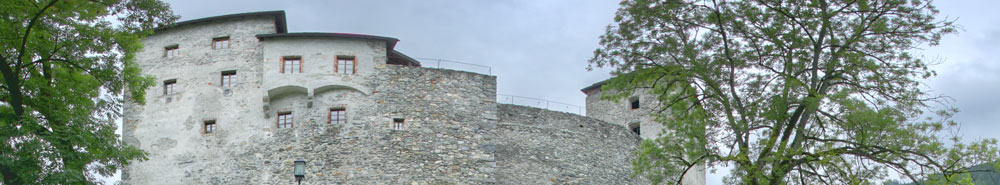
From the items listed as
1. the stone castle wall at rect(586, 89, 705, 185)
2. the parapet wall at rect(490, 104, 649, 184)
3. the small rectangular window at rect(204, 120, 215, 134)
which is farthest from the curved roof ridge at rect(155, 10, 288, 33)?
the stone castle wall at rect(586, 89, 705, 185)

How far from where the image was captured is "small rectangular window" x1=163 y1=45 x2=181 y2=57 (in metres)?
34.2

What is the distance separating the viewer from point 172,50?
3428 centimetres

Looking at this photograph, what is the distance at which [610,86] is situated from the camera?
2530cm

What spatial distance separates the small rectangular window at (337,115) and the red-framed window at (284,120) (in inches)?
50.8

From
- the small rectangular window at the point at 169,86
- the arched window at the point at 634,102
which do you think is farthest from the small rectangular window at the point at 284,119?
the arched window at the point at 634,102

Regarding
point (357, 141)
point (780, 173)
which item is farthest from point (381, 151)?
point (780, 173)

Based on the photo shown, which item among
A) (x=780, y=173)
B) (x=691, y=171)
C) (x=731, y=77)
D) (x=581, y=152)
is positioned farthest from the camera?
(x=691, y=171)

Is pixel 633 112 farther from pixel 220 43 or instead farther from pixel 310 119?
pixel 220 43

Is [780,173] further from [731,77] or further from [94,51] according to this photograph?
[94,51]

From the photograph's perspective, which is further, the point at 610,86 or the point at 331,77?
the point at 331,77

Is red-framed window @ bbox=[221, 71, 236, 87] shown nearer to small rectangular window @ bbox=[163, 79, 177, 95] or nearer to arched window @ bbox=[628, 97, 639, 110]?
small rectangular window @ bbox=[163, 79, 177, 95]

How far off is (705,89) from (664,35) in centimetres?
163

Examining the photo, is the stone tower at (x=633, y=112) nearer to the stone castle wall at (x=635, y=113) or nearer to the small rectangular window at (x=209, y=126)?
the stone castle wall at (x=635, y=113)

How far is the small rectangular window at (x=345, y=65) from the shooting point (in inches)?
1286
